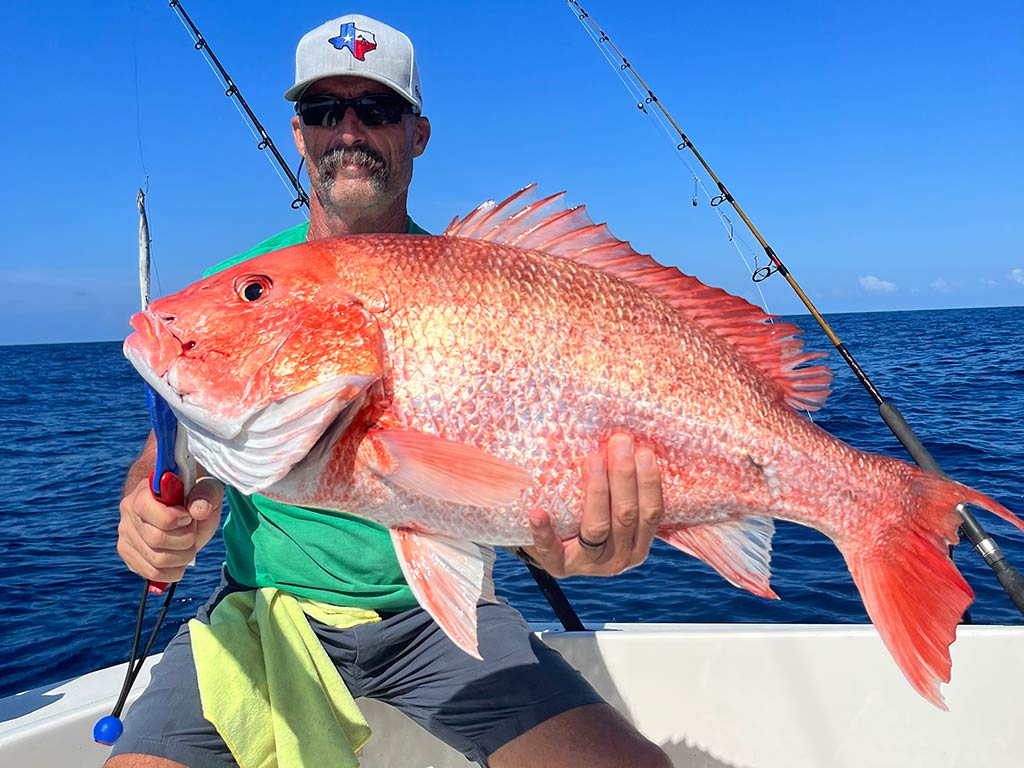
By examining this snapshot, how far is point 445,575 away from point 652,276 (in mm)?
907

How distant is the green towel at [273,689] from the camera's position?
2.26 m

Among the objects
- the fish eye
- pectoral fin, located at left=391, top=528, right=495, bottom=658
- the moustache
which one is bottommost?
pectoral fin, located at left=391, top=528, right=495, bottom=658

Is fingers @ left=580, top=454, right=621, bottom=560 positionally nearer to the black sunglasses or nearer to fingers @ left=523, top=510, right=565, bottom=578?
fingers @ left=523, top=510, right=565, bottom=578

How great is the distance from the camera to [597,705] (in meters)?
2.47

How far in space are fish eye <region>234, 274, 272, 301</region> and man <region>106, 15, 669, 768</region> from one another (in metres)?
0.52

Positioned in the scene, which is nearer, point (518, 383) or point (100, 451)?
point (518, 383)

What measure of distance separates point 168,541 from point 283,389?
0.63 metres

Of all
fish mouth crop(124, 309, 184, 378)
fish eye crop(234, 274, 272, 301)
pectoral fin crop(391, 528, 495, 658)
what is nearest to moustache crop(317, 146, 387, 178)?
fish eye crop(234, 274, 272, 301)

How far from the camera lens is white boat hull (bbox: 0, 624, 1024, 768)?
2.90 m

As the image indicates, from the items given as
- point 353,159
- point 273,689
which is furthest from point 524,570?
point 353,159

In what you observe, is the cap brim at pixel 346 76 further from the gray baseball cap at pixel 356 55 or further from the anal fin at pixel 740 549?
the anal fin at pixel 740 549

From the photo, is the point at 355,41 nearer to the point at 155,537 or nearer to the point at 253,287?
the point at 253,287

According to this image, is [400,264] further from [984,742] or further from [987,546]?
[984,742]

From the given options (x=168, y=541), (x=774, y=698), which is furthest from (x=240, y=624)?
(x=774, y=698)
